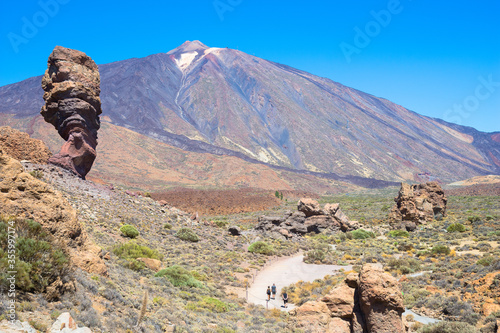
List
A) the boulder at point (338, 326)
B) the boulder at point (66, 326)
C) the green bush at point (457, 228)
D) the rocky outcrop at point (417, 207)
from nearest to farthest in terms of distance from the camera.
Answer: the boulder at point (66, 326)
the boulder at point (338, 326)
the green bush at point (457, 228)
the rocky outcrop at point (417, 207)

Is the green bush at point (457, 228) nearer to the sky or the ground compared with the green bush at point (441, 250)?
nearer to the sky

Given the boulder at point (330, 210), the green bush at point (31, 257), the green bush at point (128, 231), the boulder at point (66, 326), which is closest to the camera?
the boulder at point (66, 326)

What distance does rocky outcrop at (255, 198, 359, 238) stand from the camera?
36.2 metres

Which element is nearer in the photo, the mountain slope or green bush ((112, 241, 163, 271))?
green bush ((112, 241, 163, 271))

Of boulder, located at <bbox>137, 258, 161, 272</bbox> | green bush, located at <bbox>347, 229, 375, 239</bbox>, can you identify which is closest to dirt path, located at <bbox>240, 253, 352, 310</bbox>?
boulder, located at <bbox>137, 258, 161, 272</bbox>

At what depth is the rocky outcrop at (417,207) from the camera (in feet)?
120

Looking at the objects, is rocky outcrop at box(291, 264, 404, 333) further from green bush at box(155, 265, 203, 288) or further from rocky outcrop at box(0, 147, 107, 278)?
rocky outcrop at box(0, 147, 107, 278)

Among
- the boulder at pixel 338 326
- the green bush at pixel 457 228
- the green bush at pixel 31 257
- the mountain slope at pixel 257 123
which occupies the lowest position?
the boulder at pixel 338 326

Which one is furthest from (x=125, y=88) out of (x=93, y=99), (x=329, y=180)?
(x=93, y=99)

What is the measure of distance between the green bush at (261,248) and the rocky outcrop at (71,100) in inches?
609

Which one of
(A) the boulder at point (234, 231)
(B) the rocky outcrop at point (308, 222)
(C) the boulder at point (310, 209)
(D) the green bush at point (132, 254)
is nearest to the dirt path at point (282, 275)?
(D) the green bush at point (132, 254)

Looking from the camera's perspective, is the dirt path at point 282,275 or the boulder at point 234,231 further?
the boulder at point 234,231

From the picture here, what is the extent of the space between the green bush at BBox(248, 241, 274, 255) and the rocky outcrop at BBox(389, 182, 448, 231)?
54.1ft

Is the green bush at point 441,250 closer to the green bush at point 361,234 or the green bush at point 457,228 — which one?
the green bush at point 457,228
